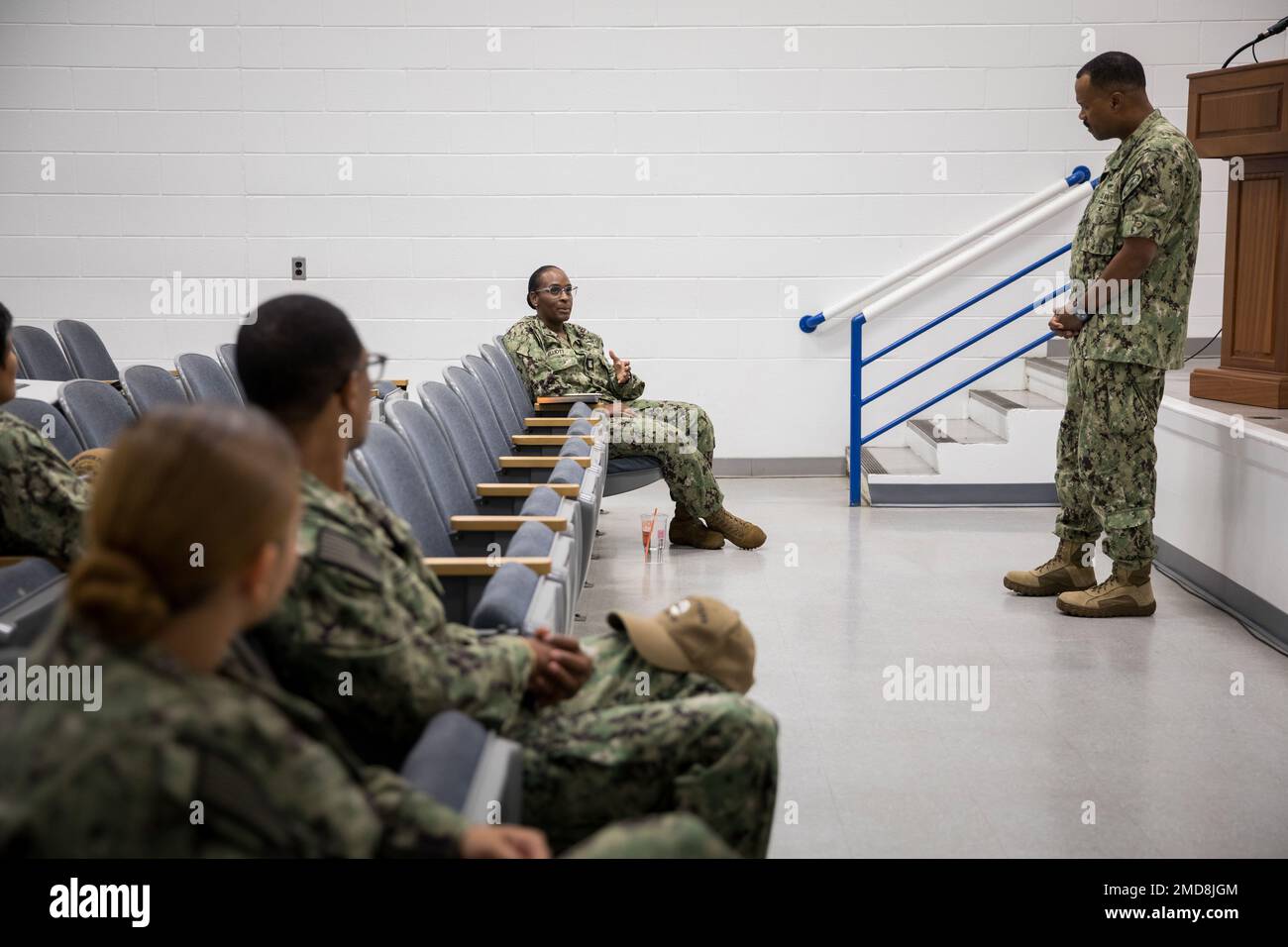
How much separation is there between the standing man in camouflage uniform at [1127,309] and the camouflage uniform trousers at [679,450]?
58.7 inches

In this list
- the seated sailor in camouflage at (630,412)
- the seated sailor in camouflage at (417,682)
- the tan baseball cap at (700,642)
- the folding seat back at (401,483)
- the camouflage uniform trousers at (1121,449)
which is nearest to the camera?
the seated sailor in camouflage at (417,682)

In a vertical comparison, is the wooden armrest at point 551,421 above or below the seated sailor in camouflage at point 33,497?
below

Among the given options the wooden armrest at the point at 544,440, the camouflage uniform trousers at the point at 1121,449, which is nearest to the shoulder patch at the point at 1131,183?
the camouflage uniform trousers at the point at 1121,449

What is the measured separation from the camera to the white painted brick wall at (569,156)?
670 cm

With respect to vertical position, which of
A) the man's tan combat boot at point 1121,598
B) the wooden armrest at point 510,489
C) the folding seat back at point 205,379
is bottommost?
the man's tan combat boot at point 1121,598

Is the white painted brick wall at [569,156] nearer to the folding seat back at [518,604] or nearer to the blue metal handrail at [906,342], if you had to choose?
the blue metal handrail at [906,342]

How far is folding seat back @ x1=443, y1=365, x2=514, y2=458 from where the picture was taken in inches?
158

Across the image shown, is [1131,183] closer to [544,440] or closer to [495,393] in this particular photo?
[544,440]

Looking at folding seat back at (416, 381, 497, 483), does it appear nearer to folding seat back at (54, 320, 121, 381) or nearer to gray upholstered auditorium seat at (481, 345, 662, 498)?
gray upholstered auditorium seat at (481, 345, 662, 498)

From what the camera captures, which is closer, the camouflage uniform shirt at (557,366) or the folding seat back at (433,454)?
the folding seat back at (433,454)

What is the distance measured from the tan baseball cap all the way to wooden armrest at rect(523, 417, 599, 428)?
2618 mm

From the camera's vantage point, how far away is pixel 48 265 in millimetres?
6836

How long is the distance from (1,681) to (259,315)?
59 cm
